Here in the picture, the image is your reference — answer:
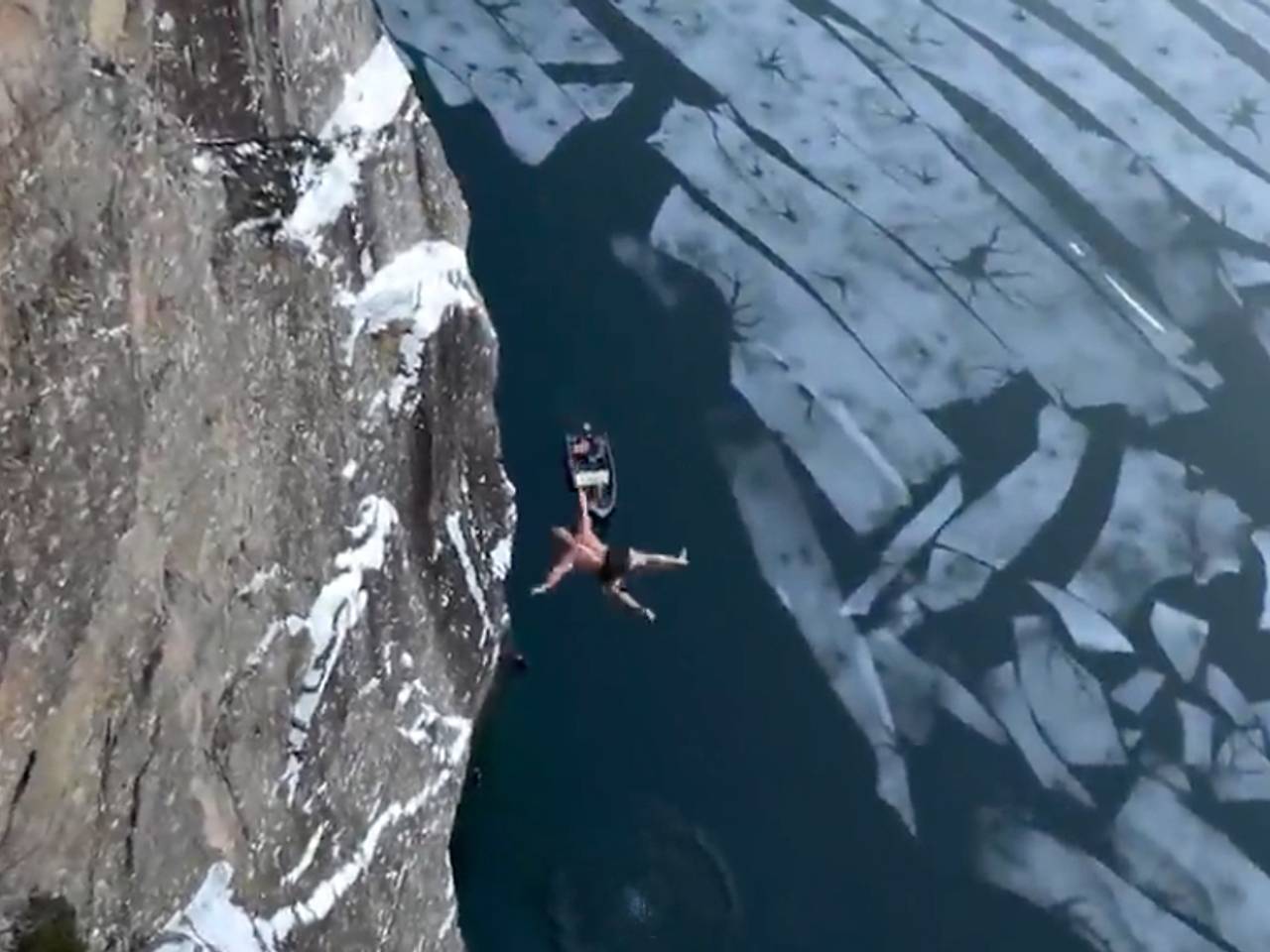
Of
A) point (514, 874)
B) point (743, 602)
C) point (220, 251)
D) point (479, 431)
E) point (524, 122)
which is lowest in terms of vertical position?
point (514, 874)

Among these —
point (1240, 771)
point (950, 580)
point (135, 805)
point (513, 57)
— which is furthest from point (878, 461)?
point (135, 805)

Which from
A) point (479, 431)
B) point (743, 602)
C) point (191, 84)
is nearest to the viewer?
point (191, 84)

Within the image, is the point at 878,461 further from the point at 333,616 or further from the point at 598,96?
the point at 333,616

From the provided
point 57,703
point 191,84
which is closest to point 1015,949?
point 57,703

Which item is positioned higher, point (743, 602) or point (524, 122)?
point (524, 122)

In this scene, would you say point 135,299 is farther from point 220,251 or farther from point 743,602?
point 743,602

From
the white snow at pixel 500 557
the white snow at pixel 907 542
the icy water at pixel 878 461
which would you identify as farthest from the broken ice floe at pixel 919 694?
the white snow at pixel 500 557

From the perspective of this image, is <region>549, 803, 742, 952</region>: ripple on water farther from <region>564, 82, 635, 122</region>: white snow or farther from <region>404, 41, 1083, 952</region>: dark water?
<region>564, 82, 635, 122</region>: white snow
